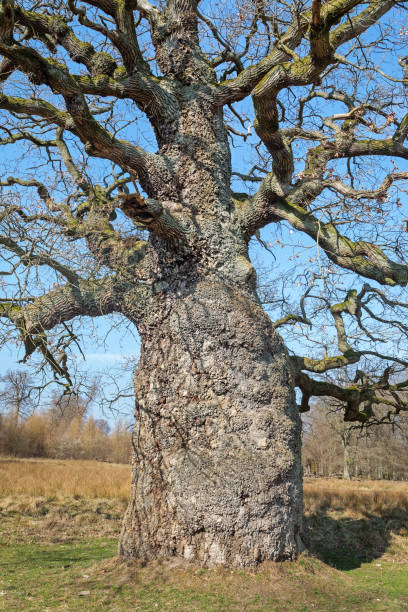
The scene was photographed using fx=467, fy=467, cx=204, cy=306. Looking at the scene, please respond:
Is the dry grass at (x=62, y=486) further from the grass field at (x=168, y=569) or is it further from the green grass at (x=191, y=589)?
the green grass at (x=191, y=589)

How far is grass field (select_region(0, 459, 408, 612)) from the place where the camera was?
4.52 metres

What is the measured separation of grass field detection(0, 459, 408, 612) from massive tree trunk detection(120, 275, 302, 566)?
320mm

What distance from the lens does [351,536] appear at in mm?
9422

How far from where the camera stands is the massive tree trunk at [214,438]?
5191mm

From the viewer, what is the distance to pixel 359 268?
21.1 feet

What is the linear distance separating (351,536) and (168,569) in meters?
5.75

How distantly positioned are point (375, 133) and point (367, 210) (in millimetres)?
1378

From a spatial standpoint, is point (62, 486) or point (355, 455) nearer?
point (62, 486)

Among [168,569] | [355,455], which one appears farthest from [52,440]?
[168,569]

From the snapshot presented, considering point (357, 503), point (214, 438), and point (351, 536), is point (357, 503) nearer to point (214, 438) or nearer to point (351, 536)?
point (351, 536)

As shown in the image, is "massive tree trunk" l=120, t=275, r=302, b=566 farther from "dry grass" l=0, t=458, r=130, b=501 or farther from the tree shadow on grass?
"dry grass" l=0, t=458, r=130, b=501

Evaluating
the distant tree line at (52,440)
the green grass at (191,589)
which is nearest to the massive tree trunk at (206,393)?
the green grass at (191,589)

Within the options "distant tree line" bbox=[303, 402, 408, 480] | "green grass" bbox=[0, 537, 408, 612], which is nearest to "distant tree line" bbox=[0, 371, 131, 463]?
"distant tree line" bbox=[303, 402, 408, 480]

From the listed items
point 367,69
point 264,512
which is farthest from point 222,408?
point 367,69
